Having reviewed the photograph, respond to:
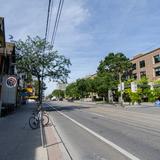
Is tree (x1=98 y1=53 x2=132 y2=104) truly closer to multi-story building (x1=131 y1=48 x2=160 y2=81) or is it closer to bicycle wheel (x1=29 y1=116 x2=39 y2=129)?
multi-story building (x1=131 y1=48 x2=160 y2=81)

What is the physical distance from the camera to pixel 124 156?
28.8 feet

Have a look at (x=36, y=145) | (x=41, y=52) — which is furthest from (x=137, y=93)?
(x=36, y=145)

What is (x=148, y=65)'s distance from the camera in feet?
265

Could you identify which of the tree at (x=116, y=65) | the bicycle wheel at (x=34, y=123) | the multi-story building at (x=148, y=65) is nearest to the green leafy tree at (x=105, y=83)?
the tree at (x=116, y=65)

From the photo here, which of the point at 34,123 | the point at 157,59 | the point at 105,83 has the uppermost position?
the point at 157,59

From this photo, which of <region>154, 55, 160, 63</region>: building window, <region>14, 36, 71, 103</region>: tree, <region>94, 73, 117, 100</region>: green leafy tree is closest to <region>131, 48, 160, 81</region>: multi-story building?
<region>154, 55, 160, 63</region>: building window

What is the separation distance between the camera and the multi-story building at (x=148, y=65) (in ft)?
250

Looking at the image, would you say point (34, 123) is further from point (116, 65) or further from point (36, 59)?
point (116, 65)

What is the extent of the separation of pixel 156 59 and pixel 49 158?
71623 mm

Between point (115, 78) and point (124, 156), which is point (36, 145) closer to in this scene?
point (124, 156)

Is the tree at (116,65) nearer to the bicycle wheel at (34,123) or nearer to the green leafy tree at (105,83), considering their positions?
the green leafy tree at (105,83)

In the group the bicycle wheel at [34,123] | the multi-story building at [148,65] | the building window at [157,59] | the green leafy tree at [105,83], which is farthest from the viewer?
the green leafy tree at [105,83]

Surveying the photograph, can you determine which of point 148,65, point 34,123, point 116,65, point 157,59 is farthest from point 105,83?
point 34,123

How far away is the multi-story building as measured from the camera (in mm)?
76162
